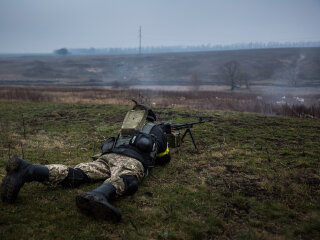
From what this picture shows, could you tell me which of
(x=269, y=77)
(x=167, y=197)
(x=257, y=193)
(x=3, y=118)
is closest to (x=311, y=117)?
(x=257, y=193)

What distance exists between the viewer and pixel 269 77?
56.7 meters

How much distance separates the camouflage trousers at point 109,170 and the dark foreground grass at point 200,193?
266 mm

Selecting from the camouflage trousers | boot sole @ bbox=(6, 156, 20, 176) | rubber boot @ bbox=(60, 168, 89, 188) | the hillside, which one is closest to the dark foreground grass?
rubber boot @ bbox=(60, 168, 89, 188)

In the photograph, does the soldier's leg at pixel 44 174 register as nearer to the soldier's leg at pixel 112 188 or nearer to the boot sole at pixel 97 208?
the soldier's leg at pixel 112 188

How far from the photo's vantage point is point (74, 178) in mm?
4832

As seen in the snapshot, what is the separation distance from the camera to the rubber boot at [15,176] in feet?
13.2

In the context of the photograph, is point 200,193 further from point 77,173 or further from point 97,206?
point 77,173

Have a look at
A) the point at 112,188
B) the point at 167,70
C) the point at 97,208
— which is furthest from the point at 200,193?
the point at 167,70

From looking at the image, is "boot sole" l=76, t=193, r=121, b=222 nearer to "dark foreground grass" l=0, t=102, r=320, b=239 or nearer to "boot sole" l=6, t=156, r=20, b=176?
"dark foreground grass" l=0, t=102, r=320, b=239

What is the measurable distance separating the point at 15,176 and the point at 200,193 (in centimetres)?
300

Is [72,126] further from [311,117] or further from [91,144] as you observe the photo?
[311,117]

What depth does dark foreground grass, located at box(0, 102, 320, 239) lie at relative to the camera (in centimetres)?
373

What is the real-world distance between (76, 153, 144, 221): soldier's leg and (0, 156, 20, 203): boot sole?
1053mm

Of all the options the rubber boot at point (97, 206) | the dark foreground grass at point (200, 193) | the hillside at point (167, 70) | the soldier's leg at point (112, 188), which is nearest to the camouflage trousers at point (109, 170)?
the soldier's leg at point (112, 188)
